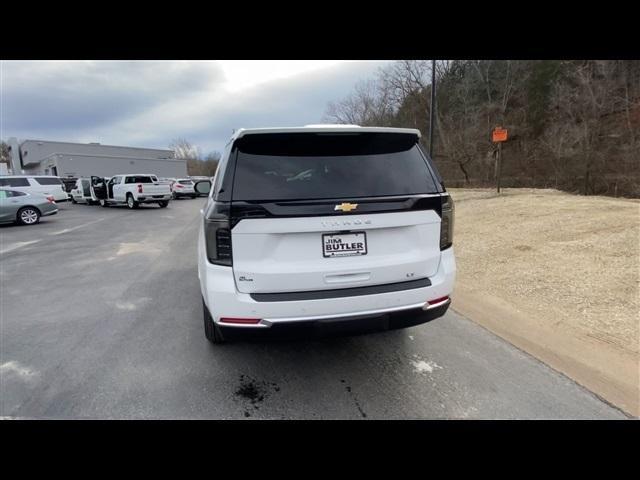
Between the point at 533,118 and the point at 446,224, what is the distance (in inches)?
1549

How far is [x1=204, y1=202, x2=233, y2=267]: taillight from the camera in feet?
7.68

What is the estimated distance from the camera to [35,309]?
463 cm

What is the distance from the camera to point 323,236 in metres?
2.41

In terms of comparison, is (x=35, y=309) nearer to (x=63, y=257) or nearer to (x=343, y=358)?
(x=63, y=257)

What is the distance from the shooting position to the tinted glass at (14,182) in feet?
58.2

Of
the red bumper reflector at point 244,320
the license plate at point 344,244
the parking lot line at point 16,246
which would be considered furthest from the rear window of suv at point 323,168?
the parking lot line at point 16,246

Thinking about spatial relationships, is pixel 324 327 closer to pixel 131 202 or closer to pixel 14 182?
pixel 131 202

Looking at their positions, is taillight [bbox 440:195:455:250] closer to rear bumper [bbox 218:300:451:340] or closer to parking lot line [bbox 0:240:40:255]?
rear bumper [bbox 218:300:451:340]

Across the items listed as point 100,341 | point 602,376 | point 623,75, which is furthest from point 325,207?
point 623,75

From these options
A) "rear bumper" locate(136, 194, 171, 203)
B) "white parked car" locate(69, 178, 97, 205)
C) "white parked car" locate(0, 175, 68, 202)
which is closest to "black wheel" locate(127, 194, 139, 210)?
"rear bumper" locate(136, 194, 171, 203)

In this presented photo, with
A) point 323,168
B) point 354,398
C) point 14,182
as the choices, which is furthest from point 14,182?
point 354,398

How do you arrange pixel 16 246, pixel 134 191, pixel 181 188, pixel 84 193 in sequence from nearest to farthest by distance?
pixel 16 246 → pixel 134 191 → pixel 84 193 → pixel 181 188

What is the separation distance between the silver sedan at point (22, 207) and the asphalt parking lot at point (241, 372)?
11349 mm

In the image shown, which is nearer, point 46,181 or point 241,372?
point 241,372
